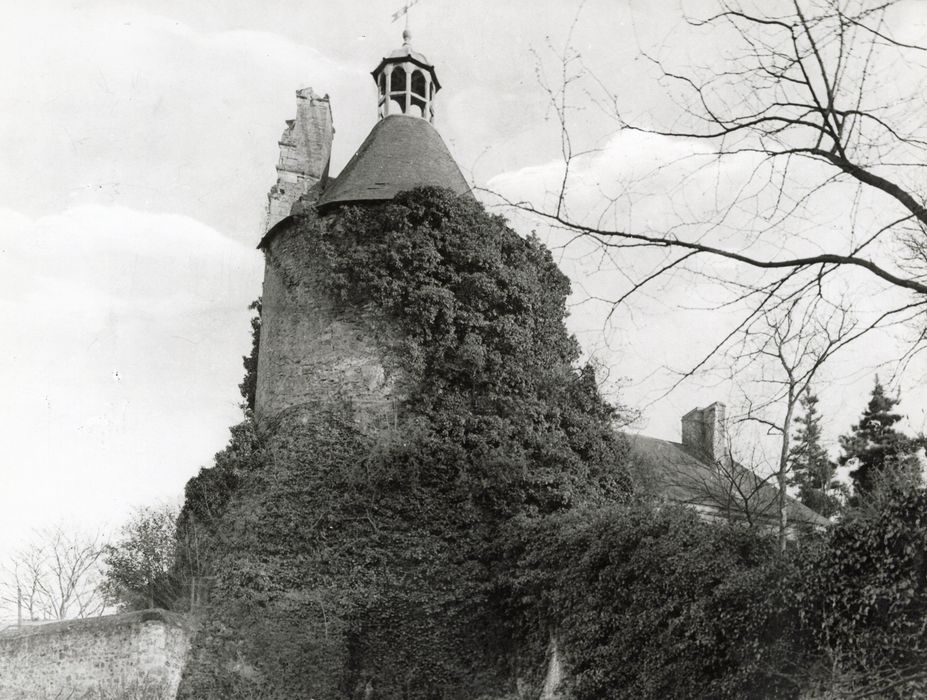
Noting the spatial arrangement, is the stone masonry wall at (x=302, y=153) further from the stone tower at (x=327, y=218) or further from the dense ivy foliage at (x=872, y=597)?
the dense ivy foliage at (x=872, y=597)

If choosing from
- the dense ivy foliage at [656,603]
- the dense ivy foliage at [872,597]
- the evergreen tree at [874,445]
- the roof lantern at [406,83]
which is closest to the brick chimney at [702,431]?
the evergreen tree at [874,445]

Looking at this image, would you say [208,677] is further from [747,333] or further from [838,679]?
[747,333]

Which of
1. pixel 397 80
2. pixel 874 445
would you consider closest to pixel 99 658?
pixel 397 80

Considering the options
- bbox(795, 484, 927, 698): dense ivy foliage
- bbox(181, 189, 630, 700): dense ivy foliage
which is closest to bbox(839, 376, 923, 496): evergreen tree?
bbox(181, 189, 630, 700): dense ivy foliage

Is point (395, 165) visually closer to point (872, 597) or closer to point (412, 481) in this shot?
point (412, 481)

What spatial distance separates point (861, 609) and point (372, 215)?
1141 centimetres

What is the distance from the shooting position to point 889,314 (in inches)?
292

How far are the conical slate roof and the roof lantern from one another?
525 mm

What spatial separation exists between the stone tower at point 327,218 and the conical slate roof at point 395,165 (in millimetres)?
25

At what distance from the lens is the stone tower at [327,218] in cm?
1747

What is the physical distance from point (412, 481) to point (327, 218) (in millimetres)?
5337

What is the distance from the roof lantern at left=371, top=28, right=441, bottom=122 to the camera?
21797 millimetres

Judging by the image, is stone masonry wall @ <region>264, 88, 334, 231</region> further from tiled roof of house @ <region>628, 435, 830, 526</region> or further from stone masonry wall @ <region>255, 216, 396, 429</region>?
tiled roof of house @ <region>628, 435, 830, 526</region>

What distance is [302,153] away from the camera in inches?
834
